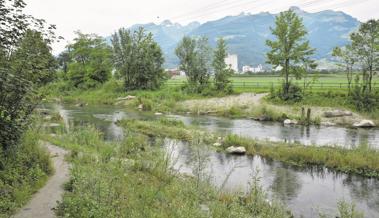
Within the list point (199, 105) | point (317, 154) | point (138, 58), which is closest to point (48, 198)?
point (317, 154)

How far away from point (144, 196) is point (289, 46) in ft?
104

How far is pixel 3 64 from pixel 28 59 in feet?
2.55

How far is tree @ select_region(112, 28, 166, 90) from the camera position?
50.9 metres

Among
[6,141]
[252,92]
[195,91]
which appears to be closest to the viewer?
[6,141]

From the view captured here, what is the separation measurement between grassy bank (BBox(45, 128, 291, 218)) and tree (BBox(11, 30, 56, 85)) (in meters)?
2.73

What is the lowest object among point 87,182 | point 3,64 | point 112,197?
point 112,197

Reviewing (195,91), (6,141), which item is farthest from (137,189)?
(195,91)

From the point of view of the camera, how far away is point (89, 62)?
5950 cm

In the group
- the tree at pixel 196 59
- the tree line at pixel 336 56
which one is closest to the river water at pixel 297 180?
the tree line at pixel 336 56

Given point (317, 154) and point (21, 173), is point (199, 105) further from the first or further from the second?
point (21, 173)

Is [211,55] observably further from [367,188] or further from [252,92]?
[367,188]

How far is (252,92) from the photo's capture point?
41812 millimetres

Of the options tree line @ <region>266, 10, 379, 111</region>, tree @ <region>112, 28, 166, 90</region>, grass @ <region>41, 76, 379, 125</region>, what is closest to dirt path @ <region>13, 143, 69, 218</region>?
grass @ <region>41, 76, 379, 125</region>

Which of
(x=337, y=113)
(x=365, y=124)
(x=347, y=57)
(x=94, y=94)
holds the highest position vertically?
(x=347, y=57)
